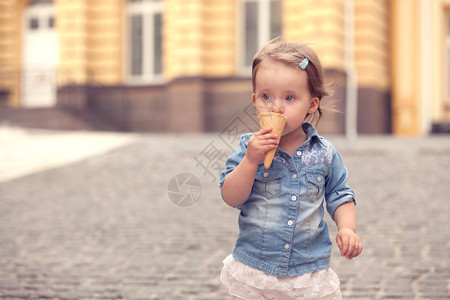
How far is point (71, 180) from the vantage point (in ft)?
33.2

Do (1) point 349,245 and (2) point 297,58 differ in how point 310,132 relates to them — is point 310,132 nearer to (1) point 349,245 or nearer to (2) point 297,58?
(2) point 297,58

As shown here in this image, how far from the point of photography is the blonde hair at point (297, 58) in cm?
230

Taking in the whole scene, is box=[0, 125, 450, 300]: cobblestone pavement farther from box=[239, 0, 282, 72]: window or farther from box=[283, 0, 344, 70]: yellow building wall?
box=[239, 0, 282, 72]: window

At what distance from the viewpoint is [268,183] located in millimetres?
2379

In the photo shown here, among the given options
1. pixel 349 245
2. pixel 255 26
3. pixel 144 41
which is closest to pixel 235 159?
pixel 349 245

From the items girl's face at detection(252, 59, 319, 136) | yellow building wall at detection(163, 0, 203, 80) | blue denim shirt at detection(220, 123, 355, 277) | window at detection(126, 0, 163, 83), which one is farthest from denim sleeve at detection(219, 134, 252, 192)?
window at detection(126, 0, 163, 83)

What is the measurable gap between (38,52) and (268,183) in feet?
70.2

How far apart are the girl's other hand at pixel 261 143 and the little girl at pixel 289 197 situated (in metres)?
0.03

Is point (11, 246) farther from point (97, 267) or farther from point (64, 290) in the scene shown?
point (64, 290)

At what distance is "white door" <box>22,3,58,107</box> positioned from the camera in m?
22.1

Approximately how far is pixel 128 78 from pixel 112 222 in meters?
14.7

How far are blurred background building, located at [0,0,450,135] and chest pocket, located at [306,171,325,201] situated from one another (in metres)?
15.3

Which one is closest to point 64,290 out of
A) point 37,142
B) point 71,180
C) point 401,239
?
point 401,239

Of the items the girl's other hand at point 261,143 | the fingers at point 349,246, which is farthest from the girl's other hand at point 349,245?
the girl's other hand at point 261,143
